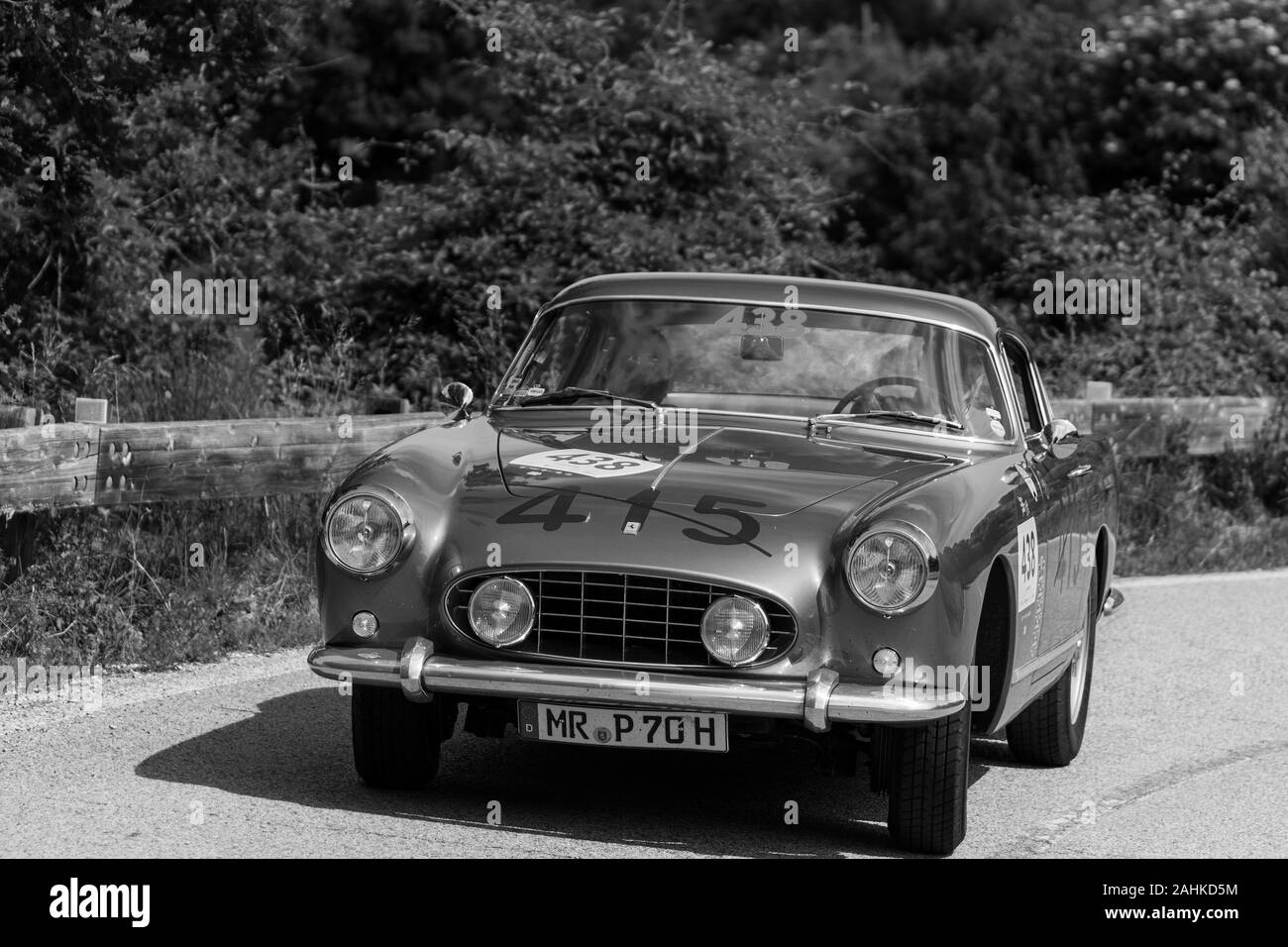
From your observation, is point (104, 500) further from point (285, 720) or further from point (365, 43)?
point (365, 43)

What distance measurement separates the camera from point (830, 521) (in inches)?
A: 210

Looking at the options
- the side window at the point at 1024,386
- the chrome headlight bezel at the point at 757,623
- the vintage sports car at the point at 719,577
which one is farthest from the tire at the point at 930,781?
the side window at the point at 1024,386

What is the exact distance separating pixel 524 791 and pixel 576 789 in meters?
0.17

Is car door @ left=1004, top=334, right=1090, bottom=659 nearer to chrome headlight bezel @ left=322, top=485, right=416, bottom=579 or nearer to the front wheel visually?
the front wheel

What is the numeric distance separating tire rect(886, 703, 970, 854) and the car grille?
470 mm

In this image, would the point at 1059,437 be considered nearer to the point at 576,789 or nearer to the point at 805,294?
the point at 805,294

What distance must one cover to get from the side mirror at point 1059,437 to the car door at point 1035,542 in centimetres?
3

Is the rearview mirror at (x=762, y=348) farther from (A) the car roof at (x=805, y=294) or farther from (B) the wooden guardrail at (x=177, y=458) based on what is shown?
(B) the wooden guardrail at (x=177, y=458)

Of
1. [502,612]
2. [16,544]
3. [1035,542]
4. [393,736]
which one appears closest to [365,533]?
[502,612]

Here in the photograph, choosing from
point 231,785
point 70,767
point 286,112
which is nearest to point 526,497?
point 231,785

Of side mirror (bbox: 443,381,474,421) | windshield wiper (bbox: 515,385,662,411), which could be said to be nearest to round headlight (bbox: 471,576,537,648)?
windshield wiper (bbox: 515,385,662,411)

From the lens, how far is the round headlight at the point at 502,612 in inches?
211

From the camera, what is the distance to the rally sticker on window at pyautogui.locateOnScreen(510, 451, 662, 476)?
5688 millimetres

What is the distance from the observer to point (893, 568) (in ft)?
17.1
